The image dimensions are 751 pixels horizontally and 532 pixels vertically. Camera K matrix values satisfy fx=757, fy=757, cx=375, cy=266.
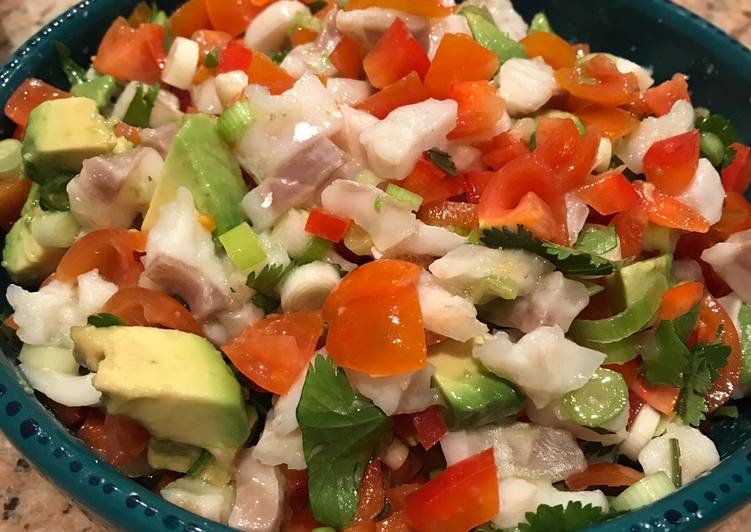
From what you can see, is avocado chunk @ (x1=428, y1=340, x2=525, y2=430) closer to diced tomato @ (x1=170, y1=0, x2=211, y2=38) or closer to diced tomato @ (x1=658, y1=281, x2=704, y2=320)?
diced tomato @ (x1=658, y1=281, x2=704, y2=320)

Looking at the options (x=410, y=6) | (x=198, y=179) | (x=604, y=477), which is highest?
(x=410, y=6)

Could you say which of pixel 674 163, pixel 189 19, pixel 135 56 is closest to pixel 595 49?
pixel 674 163

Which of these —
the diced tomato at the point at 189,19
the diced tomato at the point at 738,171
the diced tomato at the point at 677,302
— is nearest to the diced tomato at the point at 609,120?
the diced tomato at the point at 738,171

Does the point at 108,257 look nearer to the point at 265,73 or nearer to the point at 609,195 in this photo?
the point at 265,73

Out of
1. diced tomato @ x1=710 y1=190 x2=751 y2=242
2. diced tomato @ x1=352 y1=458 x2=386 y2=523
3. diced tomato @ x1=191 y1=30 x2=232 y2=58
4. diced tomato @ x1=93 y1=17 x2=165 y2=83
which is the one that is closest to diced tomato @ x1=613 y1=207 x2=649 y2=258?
diced tomato @ x1=710 y1=190 x2=751 y2=242

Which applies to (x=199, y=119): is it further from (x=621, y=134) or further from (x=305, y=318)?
(x=621, y=134)
